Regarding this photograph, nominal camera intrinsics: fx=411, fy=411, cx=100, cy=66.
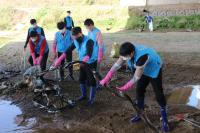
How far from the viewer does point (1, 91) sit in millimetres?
10695

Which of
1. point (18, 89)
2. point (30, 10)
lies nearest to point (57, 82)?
point (18, 89)

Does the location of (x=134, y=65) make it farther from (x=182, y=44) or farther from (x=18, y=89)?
(x=182, y=44)

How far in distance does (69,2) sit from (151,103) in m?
33.4

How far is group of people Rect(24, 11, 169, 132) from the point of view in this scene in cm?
648

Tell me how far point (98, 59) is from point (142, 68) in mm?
2774

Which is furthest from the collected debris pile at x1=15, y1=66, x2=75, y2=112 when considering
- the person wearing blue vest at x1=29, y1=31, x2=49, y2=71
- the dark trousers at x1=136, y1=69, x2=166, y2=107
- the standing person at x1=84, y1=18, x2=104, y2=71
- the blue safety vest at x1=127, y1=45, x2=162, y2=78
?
the blue safety vest at x1=127, y1=45, x2=162, y2=78

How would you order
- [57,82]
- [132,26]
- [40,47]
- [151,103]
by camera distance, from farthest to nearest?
[132,26] < [57,82] < [40,47] < [151,103]

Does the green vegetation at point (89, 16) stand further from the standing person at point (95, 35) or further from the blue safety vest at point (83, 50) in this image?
the blue safety vest at point (83, 50)

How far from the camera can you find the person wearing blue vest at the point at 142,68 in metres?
6.39

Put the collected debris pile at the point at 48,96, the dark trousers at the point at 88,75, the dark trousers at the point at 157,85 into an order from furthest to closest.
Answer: the collected debris pile at the point at 48,96, the dark trousers at the point at 88,75, the dark trousers at the point at 157,85

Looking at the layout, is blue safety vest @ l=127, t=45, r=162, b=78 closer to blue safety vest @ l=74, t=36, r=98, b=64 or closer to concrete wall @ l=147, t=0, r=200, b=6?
blue safety vest @ l=74, t=36, r=98, b=64

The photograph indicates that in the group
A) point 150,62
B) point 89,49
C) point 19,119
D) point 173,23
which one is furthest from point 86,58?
point 173,23

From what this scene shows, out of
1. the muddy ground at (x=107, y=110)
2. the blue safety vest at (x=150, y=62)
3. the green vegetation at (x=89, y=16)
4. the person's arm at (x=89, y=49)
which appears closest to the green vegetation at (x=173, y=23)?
the green vegetation at (x=89, y=16)

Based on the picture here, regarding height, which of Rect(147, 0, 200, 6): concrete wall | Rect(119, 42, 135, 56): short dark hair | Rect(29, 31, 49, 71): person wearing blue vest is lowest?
Rect(29, 31, 49, 71): person wearing blue vest
